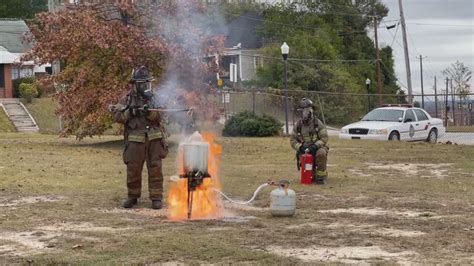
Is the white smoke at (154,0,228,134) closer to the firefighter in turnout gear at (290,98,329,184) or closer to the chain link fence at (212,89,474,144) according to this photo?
the firefighter in turnout gear at (290,98,329,184)

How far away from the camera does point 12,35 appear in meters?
54.9

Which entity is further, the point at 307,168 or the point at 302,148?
the point at 302,148

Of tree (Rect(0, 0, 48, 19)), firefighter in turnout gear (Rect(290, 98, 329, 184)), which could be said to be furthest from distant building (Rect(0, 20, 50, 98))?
firefighter in turnout gear (Rect(290, 98, 329, 184))

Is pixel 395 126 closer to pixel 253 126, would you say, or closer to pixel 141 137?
pixel 253 126

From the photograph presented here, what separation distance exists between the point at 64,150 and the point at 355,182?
924 centimetres

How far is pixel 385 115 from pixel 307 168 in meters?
13.1

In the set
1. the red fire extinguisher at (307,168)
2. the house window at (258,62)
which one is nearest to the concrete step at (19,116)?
the house window at (258,62)

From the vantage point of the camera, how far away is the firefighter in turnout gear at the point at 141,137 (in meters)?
9.52

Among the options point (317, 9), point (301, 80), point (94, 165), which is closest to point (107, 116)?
point (94, 165)

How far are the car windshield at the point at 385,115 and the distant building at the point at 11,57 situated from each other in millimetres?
25355

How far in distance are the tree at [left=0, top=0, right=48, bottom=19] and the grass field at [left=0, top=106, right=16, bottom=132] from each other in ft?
94.2

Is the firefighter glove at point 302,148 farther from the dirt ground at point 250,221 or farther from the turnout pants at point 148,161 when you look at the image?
the turnout pants at point 148,161

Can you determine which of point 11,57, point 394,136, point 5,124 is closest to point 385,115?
point 394,136

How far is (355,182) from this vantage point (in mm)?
12539
